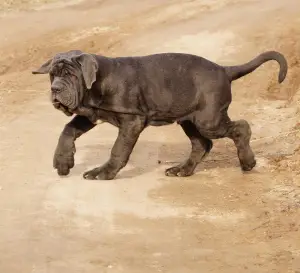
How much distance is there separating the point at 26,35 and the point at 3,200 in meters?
9.39

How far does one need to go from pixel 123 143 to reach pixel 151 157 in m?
1.24

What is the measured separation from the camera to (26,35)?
55.0ft

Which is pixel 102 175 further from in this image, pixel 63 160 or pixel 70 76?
pixel 70 76

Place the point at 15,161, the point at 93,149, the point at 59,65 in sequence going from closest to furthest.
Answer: the point at 59,65
the point at 15,161
the point at 93,149

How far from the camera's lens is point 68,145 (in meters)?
8.25

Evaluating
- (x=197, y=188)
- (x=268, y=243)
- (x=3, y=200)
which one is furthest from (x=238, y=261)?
(x=3, y=200)

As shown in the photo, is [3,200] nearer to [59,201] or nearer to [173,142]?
[59,201]

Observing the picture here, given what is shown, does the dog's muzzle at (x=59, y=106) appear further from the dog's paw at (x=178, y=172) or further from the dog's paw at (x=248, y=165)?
the dog's paw at (x=248, y=165)

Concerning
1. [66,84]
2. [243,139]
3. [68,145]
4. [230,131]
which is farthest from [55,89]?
[243,139]

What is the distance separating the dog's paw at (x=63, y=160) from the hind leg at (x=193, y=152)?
38.8 inches

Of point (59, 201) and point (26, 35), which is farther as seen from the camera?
point (26, 35)

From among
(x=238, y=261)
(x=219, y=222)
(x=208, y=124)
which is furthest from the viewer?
(x=208, y=124)

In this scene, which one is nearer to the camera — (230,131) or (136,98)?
(136,98)

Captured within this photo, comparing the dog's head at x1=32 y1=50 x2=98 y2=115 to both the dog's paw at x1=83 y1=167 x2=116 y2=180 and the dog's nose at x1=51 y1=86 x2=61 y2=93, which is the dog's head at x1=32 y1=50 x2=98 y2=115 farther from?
the dog's paw at x1=83 y1=167 x2=116 y2=180
